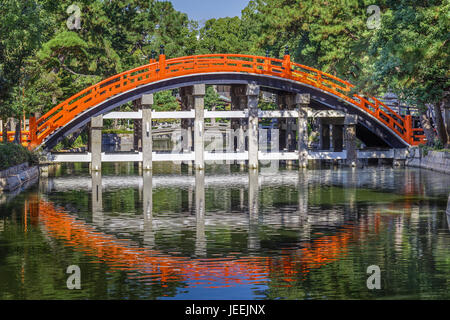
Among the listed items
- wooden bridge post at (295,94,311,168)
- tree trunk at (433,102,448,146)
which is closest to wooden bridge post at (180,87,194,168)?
wooden bridge post at (295,94,311,168)

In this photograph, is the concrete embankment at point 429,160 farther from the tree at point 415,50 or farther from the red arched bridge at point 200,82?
the tree at point 415,50

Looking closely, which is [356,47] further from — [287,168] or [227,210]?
[227,210]

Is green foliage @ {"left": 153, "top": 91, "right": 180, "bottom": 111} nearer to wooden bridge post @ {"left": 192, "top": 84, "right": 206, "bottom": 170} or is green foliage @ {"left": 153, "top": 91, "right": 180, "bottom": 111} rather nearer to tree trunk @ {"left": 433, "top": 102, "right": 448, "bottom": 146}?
wooden bridge post @ {"left": 192, "top": 84, "right": 206, "bottom": 170}

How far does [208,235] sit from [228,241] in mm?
1065

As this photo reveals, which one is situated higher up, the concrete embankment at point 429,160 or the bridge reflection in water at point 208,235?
the concrete embankment at point 429,160

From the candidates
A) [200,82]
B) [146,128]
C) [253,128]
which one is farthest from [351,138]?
[146,128]

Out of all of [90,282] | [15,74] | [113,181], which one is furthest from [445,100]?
[90,282]

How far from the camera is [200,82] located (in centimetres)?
4078

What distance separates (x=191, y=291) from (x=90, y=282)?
2040 millimetres

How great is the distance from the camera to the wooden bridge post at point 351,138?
43000 millimetres

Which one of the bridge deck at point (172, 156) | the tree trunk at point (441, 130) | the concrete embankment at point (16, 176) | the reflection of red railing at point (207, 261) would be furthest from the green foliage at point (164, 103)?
the reflection of red railing at point (207, 261)

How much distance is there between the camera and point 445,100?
1478 inches

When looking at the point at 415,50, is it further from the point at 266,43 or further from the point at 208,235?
the point at 266,43

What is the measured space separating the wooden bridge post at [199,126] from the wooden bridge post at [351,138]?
878 centimetres
